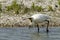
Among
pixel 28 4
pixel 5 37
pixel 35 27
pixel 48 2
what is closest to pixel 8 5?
pixel 28 4

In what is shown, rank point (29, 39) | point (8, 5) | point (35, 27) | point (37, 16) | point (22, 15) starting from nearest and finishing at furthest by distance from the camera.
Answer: point (29, 39), point (37, 16), point (35, 27), point (22, 15), point (8, 5)

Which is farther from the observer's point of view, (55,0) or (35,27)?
(55,0)

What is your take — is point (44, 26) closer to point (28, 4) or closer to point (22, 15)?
point (22, 15)

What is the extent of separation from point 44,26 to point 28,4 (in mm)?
3249

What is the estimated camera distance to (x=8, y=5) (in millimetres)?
18844

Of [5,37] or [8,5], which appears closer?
[5,37]

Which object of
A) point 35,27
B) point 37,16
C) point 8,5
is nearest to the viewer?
point 37,16

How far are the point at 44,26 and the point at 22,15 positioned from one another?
1906 mm

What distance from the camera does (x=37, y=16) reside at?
47.1 feet

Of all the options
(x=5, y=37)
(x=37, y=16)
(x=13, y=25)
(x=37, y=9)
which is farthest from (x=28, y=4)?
(x=5, y=37)

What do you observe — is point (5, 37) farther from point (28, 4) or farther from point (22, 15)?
point (28, 4)

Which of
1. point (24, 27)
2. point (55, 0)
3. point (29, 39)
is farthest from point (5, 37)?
point (55, 0)

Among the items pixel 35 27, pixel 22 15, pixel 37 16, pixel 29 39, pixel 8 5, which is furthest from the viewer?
pixel 8 5

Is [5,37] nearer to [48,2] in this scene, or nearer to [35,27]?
[35,27]
